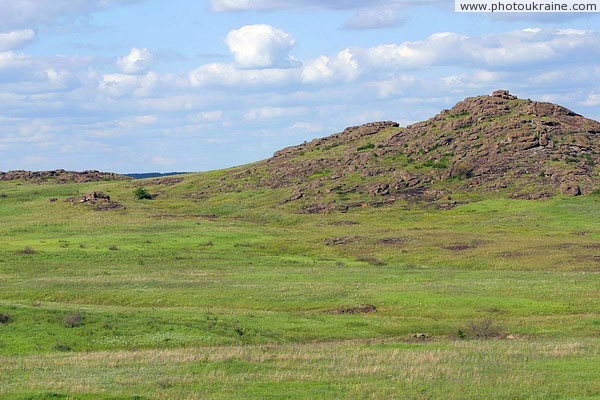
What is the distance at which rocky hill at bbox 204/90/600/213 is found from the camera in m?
146

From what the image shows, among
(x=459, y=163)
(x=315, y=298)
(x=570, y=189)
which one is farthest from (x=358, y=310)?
(x=459, y=163)

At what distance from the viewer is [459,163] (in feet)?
521

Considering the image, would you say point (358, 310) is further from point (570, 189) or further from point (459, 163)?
point (459, 163)

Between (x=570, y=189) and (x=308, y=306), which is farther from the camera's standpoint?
(x=570, y=189)

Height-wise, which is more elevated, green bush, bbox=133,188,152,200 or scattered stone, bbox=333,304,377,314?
green bush, bbox=133,188,152,200

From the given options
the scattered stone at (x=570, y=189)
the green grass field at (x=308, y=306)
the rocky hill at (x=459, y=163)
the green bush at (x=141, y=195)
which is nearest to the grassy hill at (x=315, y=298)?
the green grass field at (x=308, y=306)

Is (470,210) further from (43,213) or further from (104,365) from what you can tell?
(104,365)

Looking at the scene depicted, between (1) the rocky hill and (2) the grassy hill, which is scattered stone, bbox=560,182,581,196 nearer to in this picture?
(1) the rocky hill

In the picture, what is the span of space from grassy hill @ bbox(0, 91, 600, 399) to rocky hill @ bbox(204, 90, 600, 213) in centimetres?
141

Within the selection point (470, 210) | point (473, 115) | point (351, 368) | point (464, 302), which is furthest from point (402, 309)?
point (473, 115)

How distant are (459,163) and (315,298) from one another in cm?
10458

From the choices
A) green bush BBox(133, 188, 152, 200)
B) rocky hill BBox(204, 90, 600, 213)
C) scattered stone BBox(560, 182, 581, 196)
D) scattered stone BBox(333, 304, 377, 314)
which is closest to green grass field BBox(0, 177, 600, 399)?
scattered stone BBox(333, 304, 377, 314)

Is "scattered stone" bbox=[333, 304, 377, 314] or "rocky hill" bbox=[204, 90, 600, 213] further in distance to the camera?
"rocky hill" bbox=[204, 90, 600, 213]

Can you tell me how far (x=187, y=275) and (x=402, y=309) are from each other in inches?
952
